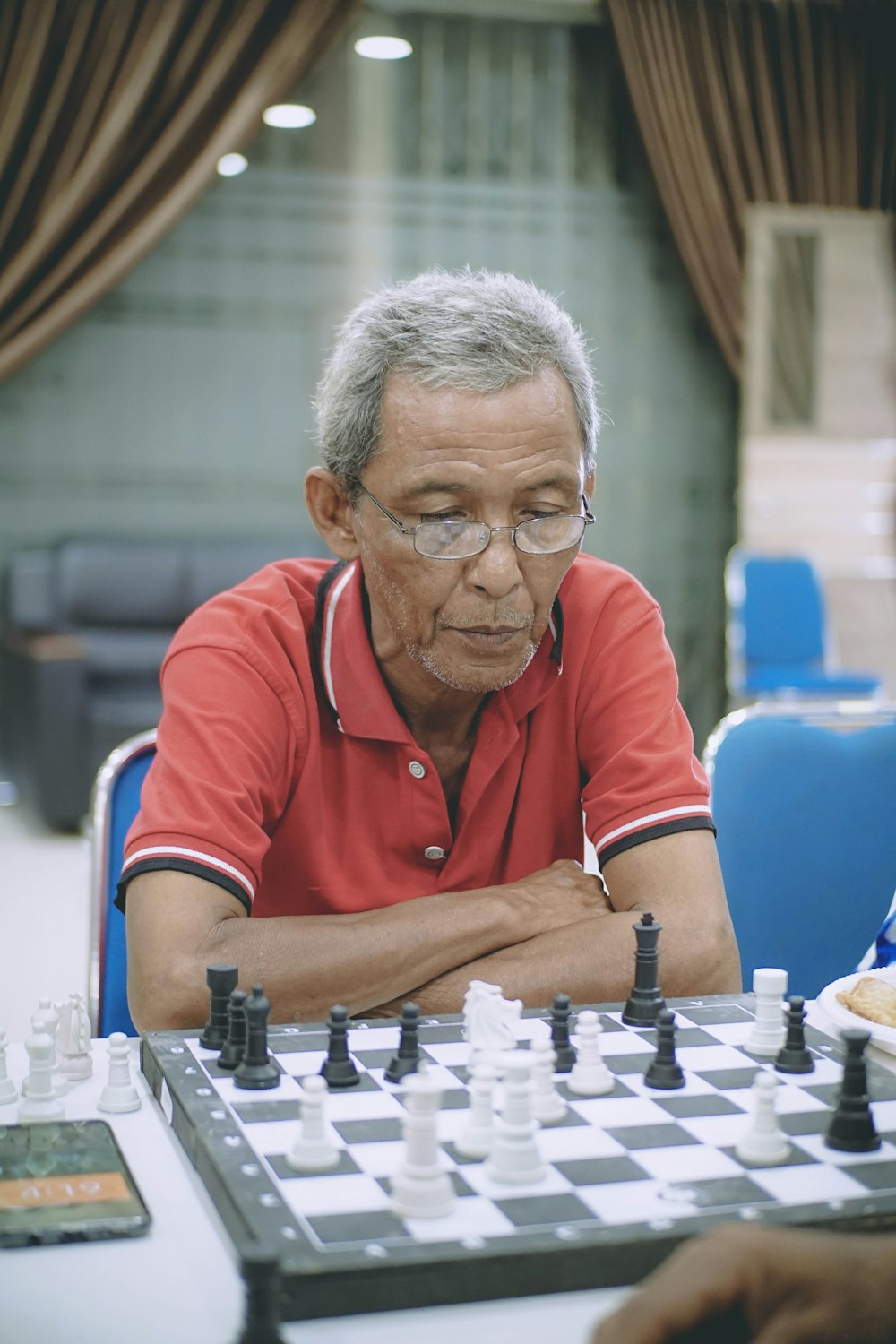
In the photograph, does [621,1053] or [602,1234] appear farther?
[621,1053]

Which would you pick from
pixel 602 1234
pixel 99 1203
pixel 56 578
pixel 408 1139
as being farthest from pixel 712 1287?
pixel 56 578

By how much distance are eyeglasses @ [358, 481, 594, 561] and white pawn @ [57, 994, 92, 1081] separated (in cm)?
62

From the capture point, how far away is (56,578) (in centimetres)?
571

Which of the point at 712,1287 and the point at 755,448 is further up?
the point at 755,448

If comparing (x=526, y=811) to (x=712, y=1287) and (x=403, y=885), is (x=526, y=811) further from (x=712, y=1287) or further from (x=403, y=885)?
(x=712, y=1287)

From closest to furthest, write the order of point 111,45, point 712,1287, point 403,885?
1. point 712,1287
2. point 403,885
3. point 111,45

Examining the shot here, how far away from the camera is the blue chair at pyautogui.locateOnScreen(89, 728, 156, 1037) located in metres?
1.65

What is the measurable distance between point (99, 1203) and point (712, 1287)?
15.8 inches

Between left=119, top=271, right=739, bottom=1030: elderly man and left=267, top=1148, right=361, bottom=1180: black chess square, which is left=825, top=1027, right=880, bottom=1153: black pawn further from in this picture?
left=119, top=271, right=739, bottom=1030: elderly man

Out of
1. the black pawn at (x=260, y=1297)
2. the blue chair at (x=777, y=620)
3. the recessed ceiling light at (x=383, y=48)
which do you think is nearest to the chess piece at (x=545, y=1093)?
the black pawn at (x=260, y=1297)

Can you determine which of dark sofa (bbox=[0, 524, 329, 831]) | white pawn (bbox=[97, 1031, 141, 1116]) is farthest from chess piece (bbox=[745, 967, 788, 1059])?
dark sofa (bbox=[0, 524, 329, 831])

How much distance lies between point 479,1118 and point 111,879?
851mm

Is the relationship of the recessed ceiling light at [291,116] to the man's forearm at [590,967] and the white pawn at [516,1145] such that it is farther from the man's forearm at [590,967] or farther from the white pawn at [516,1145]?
the white pawn at [516,1145]

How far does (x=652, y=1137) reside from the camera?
0.98 meters
